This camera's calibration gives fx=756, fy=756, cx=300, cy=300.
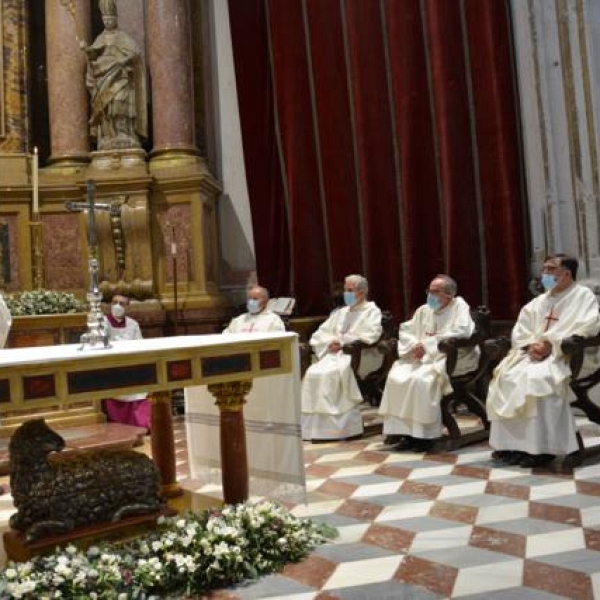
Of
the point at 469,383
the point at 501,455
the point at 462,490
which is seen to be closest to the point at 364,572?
the point at 462,490

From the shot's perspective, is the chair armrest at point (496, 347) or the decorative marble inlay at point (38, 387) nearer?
the decorative marble inlay at point (38, 387)

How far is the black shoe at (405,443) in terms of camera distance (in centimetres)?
552

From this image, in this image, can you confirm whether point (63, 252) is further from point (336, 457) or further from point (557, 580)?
point (557, 580)

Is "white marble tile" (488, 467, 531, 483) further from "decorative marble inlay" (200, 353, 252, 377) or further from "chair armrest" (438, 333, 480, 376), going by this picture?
"decorative marble inlay" (200, 353, 252, 377)

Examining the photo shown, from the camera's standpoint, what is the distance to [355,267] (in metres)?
8.10

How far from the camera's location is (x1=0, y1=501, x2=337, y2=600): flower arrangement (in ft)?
9.26

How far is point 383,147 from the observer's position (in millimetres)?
7895

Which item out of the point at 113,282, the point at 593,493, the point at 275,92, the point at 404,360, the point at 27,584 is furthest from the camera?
the point at 275,92

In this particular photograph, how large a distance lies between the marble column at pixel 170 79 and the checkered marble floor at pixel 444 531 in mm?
4391

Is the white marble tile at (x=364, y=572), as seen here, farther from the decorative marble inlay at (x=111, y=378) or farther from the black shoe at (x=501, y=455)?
the black shoe at (x=501, y=455)

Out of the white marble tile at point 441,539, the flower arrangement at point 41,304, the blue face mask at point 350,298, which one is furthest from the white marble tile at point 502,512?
the flower arrangement at point 41,304

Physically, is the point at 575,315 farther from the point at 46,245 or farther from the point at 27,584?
the point at 46,245

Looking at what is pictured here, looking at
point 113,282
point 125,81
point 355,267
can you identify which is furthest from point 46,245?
point 355,267

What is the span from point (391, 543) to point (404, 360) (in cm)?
246
